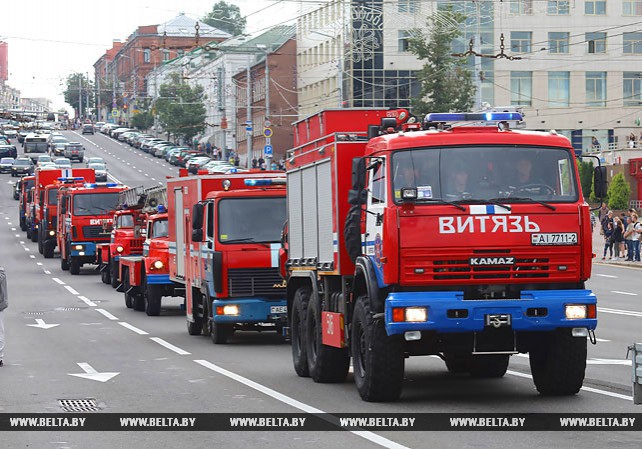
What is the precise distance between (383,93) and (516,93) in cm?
993

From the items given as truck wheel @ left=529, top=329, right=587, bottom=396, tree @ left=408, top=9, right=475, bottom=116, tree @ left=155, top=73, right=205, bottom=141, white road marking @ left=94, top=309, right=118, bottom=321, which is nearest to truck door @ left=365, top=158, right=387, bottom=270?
truck wheel @ left=529, top=329, right=587, bottom=396

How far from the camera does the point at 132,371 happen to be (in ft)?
57.4

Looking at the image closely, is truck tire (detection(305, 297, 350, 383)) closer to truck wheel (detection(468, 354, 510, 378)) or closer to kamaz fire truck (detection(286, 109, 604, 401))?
kamaz fire truck (detection(286, 109, 604, 401))

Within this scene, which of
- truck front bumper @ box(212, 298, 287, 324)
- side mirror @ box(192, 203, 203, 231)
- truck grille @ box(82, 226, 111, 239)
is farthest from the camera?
truck grille @ box(82, 226, 111, 239)

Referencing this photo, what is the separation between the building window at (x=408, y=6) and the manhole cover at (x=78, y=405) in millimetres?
68531

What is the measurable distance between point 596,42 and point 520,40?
5635 millimetres

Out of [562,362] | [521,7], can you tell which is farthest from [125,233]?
[521,7]

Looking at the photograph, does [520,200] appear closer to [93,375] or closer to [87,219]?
[93,375]

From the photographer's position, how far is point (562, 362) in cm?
1352

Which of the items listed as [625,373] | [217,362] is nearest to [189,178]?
[217,362]

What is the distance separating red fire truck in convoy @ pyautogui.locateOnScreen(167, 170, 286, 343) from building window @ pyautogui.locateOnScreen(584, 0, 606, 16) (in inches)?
2797

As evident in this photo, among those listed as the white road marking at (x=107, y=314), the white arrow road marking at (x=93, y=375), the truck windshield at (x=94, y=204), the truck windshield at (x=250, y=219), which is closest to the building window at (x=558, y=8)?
the truck windshield at (x=94, y=204)

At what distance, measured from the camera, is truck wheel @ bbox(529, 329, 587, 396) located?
531 inches

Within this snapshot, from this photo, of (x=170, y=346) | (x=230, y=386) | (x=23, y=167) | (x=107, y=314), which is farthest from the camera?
(x=23, y=167)
